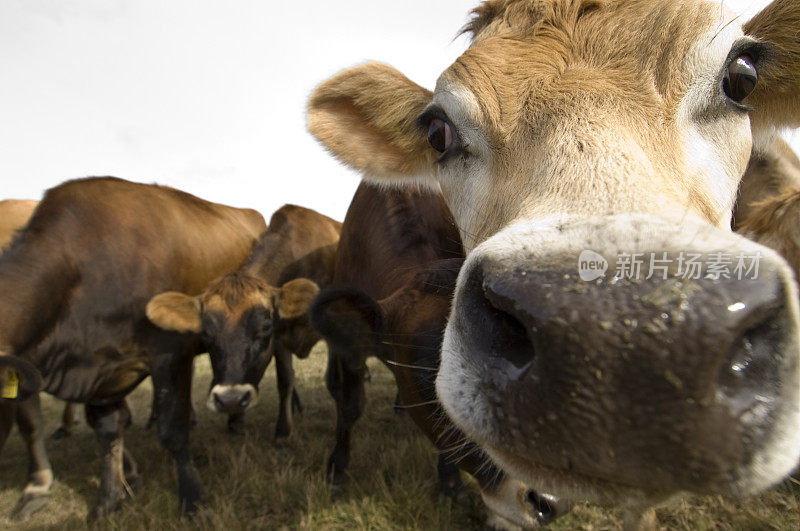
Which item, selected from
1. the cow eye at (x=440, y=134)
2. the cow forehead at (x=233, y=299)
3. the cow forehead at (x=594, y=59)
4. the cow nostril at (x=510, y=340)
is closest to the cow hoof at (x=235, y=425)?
the cow forehead at (x=233, y=299)

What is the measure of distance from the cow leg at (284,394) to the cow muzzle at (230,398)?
1207 millimetres

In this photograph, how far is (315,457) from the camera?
4176 millimetres

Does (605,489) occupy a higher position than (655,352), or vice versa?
(655,352)

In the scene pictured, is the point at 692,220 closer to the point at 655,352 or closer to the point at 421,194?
the point at 655,352

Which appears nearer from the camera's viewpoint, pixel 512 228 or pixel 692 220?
pixel 692 220

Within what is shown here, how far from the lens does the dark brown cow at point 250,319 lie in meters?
3.64

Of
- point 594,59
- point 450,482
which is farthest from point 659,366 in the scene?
point 450,482

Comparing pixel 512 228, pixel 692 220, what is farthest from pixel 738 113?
pixel 512 228

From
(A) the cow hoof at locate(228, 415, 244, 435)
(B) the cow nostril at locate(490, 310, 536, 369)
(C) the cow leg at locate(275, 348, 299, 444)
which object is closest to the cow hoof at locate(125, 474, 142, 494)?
(A) the cow hoof at locate(228, 415, 244, 435)

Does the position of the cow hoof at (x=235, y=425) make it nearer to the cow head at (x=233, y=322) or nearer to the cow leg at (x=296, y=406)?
the cow leg at (x=296, y=406)

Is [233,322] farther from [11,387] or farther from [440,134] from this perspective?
[440,134]

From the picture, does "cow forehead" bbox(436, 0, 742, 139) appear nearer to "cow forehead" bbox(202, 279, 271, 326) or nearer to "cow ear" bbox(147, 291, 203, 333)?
"cow forehead" bbox(202, 279, 271, 326)

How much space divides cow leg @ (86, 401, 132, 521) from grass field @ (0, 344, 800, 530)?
14 cm

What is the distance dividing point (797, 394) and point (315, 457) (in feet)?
13.2
